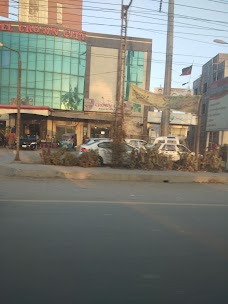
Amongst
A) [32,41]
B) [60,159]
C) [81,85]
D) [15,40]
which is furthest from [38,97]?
[60,159]

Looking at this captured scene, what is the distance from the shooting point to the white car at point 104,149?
15195 millimetres

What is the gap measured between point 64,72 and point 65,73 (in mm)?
164

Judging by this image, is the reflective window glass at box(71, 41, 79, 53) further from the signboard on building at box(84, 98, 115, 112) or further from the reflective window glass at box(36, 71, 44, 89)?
the signboard on building at box(84, 98, 115, 112)

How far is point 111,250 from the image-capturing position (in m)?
4.63

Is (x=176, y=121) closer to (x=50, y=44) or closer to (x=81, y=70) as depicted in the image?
(x=81, y=70)

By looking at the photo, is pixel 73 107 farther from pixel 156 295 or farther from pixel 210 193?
pixel 156 295

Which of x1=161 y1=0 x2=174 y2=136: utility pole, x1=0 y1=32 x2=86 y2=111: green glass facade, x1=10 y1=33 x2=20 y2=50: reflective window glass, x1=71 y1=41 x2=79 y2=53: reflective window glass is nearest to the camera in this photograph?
x1=161 y1=0 x2=174 y2=136: utility pole

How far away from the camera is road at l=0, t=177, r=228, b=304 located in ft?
11.2

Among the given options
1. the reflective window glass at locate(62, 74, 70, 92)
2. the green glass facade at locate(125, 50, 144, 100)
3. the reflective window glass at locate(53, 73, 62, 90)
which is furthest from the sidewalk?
the green glass facade at locate(125, 50, 144, 100)

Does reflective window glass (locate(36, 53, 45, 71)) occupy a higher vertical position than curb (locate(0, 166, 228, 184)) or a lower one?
higher

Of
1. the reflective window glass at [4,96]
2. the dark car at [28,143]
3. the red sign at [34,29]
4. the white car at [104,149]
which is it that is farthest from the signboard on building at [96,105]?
the white car at [104,149]

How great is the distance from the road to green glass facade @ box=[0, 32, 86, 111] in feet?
103

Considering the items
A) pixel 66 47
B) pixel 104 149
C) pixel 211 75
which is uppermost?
A: pixel 66 47

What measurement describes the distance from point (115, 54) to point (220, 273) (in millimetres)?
39501
